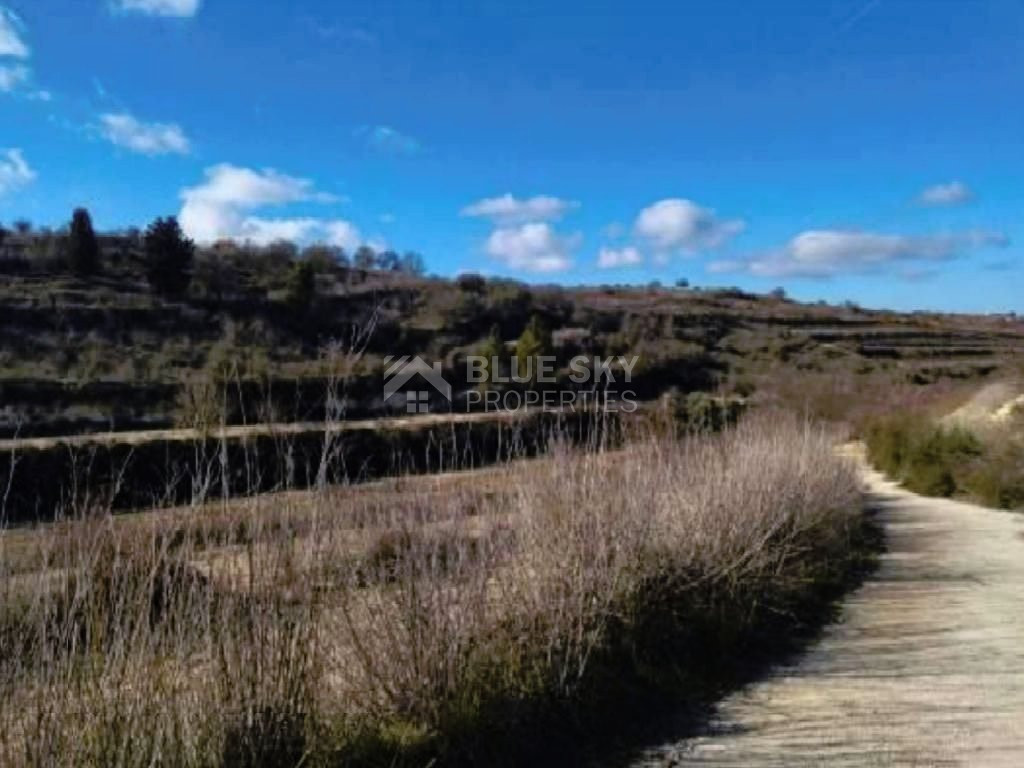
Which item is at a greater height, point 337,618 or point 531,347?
point 531,347

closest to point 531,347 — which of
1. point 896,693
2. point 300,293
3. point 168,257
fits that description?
point 300,293

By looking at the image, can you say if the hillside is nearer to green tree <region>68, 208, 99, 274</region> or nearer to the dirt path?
green tree <region>68, 208, 99, 274</region>

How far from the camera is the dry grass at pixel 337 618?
4.37m

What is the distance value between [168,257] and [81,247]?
6.80 metres

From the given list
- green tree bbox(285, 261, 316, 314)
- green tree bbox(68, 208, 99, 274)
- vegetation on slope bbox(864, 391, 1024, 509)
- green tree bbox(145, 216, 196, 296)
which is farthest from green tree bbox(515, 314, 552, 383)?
green tree bbox(68, 208, 99, 274)

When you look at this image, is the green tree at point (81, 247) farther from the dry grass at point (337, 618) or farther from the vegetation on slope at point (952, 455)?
the dry grass at point (337, 618)

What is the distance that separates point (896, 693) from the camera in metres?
7.62

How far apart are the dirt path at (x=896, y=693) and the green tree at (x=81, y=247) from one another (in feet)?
226

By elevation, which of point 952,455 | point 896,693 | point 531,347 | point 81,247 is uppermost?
point 81,247

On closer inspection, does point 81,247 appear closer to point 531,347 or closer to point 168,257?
point 168,257

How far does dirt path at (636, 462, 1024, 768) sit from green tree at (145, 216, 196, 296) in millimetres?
64125

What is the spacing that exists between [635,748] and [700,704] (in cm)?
116

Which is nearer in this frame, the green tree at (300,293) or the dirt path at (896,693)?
the dirt path at (896,693)

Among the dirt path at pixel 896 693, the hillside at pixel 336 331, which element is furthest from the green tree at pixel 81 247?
the dirt path at pixel 896 693
